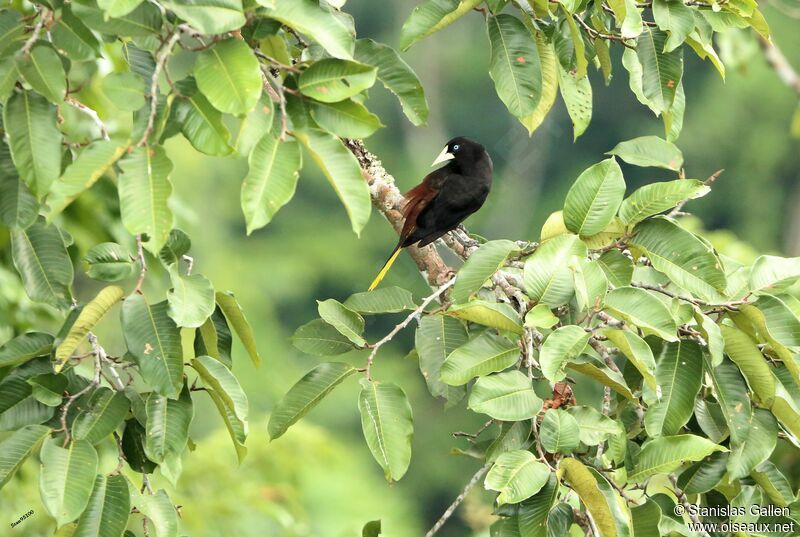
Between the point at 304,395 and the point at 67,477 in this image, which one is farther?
the point at 304,395

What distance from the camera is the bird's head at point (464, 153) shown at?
267 centimetres

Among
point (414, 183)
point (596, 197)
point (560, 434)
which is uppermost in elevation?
point (596, 197)

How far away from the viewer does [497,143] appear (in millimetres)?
14211

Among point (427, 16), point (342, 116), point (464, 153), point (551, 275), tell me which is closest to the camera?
point (342, 116)

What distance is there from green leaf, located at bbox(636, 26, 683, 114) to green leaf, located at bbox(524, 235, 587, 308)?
0.30 meters

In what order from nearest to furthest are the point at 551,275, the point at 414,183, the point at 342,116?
the point at 342,116 → the point at 551,275 → the point at 414,183

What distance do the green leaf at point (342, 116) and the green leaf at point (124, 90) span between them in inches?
7.5

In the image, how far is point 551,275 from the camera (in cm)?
142

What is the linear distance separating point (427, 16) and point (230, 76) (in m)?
0.46

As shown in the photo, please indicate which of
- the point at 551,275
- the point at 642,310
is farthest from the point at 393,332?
the point at 642,310

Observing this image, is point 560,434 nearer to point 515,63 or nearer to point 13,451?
point 515,63

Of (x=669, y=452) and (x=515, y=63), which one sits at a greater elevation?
(x=515, y=63)

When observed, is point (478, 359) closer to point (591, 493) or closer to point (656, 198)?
point (591, 493)

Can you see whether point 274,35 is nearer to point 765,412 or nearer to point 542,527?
point 542,527
